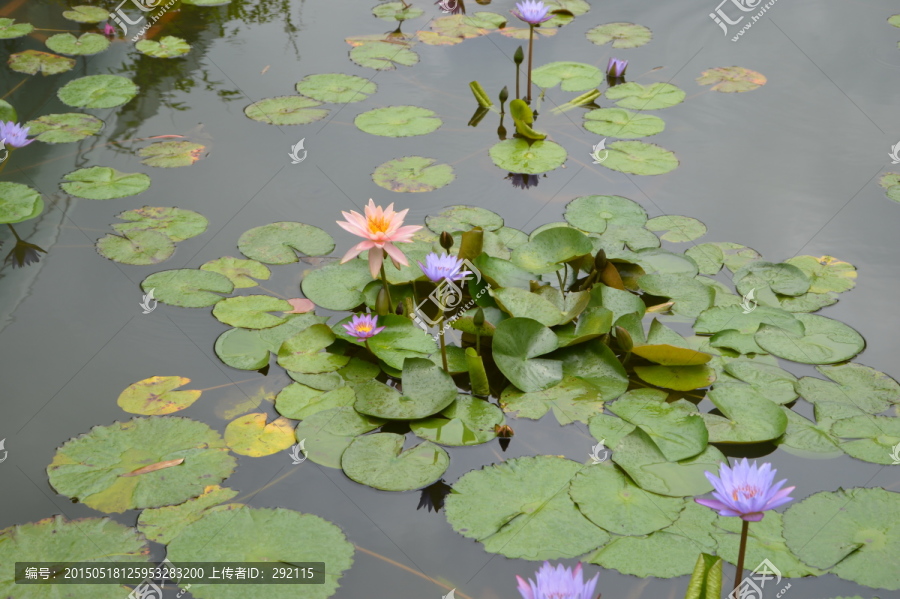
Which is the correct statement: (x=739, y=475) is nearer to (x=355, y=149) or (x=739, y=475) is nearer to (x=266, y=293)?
(x=266, y=293)

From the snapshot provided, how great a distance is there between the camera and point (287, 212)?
2922 millimetres

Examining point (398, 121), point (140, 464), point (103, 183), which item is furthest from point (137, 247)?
point (398, 121)

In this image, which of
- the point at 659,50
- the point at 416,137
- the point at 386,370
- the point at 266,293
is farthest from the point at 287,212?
the point at 659,50

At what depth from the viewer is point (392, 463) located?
1953 millimetres

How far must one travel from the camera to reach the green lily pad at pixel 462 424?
6.67 ft

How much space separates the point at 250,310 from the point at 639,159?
174 cm

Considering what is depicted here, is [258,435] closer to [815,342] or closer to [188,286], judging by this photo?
[188,286]

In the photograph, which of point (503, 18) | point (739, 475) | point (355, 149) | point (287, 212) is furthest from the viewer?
point (503, 18)

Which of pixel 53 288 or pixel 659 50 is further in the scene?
pixel 659 50

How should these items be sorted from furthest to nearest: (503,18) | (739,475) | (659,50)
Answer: (503,18)
(659,50)
(739,475)

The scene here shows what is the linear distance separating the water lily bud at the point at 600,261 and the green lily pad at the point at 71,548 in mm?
1522

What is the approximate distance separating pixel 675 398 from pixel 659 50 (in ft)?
8.15

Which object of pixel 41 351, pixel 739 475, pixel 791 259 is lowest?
pixel 41 351

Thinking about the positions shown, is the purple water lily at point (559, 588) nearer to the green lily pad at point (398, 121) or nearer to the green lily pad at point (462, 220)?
the green lily pad at point (462, 220)
